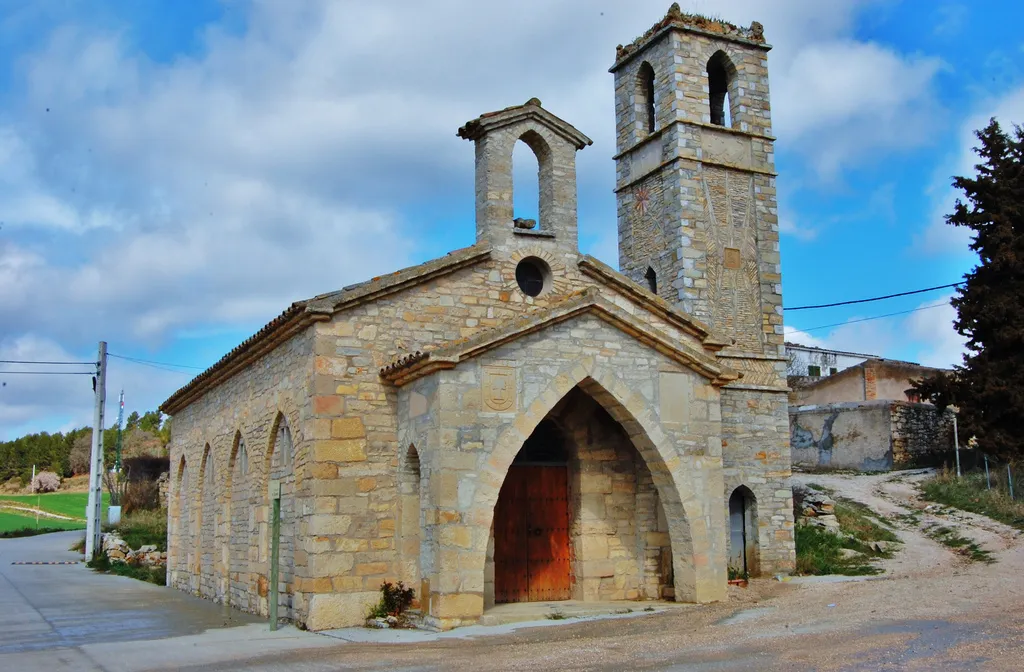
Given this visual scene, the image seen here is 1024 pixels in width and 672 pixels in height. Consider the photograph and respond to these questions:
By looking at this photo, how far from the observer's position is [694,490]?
13547 millimetres

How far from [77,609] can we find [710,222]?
12.9m

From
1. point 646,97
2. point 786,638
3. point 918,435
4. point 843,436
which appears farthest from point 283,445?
point 918,435

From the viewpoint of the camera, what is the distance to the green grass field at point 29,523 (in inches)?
1817

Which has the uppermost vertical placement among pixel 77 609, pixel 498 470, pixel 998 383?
pixel 998 383

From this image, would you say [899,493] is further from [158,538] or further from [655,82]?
[158,538]

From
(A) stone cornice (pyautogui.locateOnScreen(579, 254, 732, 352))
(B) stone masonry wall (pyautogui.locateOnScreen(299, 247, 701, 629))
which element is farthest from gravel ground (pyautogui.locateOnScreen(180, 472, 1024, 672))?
(A) stone cornice (pyautogui.locateOnScreen(579, 254, 732, 352))

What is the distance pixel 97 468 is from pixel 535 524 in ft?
61.2

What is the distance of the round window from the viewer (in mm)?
14875

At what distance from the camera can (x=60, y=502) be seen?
Result: 5775 cm

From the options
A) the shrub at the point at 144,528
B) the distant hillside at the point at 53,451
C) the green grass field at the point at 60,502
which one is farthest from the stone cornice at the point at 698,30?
the distant hillside at the point at 53,451

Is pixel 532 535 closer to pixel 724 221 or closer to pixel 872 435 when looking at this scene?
pixel 724 221

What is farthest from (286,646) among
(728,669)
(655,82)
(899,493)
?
(899,493)

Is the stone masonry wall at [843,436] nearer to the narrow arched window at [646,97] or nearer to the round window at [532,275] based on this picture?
the narrow arched window at [646,97]

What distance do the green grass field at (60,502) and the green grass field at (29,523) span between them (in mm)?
457
